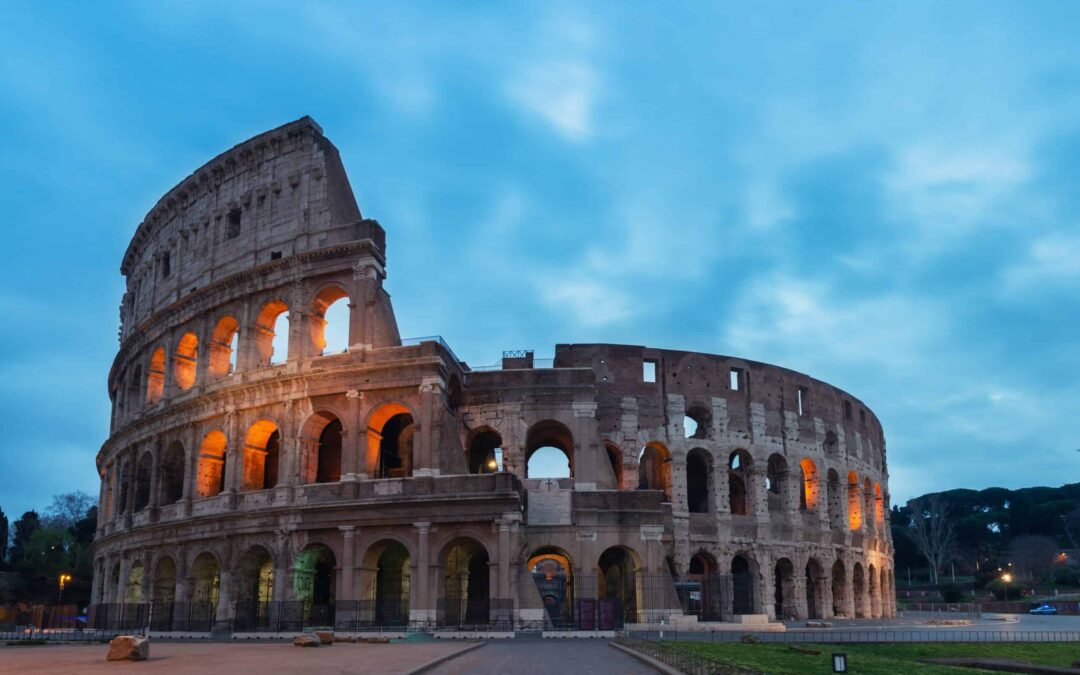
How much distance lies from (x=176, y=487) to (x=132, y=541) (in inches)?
103

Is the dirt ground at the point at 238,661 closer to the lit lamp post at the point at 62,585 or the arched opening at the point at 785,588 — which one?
the arched opening at the point at 785,588

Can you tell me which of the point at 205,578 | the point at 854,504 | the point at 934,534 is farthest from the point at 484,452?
the point at 934,534

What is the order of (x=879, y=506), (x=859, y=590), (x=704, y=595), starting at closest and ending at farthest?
(x=704, y=595), (x=859, y=590), (x=879, y=506)

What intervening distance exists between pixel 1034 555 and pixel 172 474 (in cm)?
6686

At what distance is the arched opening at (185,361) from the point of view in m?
37.4

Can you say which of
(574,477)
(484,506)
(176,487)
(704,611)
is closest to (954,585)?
(704,611)

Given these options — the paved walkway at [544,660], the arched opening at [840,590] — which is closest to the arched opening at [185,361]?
the paved walkway at [544,660]

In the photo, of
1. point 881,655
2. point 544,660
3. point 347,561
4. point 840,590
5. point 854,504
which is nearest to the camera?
point 544,660

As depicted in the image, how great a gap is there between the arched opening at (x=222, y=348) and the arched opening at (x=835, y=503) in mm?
27545

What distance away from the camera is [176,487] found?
120 ft

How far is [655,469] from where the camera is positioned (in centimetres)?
3894

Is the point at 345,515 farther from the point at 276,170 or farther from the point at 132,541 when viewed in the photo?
the point at 276,170

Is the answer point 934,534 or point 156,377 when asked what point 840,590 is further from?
point 934,534

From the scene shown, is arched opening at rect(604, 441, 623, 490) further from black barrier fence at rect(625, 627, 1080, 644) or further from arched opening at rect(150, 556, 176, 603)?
arched opening at rect(150, 556, 176, 603)
